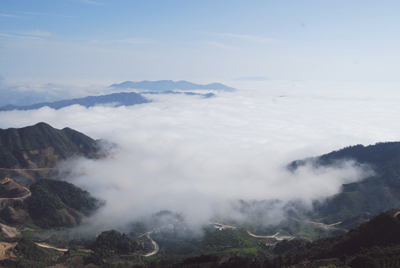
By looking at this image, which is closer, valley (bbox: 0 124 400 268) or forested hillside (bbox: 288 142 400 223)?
valley (bbox: 0 124 400 268)

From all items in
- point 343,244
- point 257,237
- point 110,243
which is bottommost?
point 257,237

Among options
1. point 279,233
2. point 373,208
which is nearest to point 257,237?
point 279,233

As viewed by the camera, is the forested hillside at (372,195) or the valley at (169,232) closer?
the valley at (169,232)

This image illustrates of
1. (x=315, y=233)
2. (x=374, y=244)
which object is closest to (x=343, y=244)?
(x=374, y=244)

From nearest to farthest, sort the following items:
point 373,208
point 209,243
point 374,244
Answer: point 374,244
point 209,243
point 373,208

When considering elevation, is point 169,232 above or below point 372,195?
below

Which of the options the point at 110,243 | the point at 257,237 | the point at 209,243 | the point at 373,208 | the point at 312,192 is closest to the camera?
the point at 110,243

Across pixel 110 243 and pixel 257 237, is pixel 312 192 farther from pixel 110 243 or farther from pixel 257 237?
pixel 110 243

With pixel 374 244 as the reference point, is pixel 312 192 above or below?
below

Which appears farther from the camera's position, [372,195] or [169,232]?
[372,195]

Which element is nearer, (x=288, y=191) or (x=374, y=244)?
(x=374, y=244)
